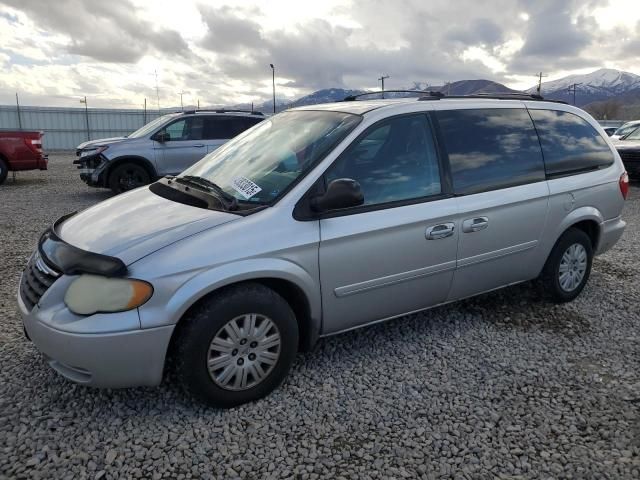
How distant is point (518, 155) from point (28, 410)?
12.3ft

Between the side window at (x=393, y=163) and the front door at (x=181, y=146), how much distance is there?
730 centimetres

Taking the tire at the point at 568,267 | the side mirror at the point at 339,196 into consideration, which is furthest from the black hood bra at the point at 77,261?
the tire at the point at 568,267

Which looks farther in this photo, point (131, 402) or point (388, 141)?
point (388, 141)

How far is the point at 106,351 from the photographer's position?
254cm

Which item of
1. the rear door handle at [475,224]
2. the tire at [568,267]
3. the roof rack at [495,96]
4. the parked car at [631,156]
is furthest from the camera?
the parked car at [631,156]

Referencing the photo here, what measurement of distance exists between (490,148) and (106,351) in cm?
296

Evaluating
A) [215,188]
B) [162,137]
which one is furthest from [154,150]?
[215,188]

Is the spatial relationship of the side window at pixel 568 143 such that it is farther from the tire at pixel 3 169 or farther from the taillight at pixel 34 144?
the tire at pixel 3 169

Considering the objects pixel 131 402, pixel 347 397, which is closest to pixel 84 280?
pixel 131 402

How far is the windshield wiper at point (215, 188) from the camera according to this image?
3055 millimetres

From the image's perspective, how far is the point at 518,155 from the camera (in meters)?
3.96

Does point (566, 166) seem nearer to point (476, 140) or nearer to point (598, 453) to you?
point (476, 140)

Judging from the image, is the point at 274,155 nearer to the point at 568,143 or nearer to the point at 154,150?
the point at 568,143

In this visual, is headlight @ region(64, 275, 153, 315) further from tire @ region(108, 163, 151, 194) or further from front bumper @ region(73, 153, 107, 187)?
front bumper @ region(73, 153, 107, 187)
